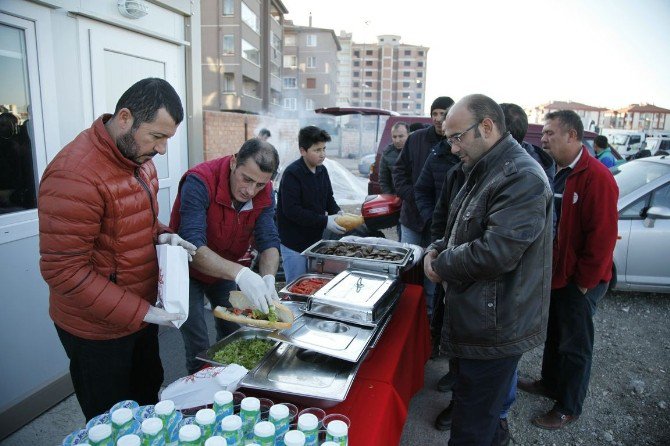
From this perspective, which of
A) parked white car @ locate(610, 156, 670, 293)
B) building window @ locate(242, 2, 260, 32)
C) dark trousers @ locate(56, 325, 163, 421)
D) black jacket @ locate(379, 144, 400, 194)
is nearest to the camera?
dark trousers @ locate(56, 325, 163, 421)

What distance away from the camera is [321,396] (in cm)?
160

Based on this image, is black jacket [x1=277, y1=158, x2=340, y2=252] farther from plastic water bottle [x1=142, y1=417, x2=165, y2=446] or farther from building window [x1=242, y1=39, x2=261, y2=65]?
building window [x1=242, y1=39, x2=261, y2=65]

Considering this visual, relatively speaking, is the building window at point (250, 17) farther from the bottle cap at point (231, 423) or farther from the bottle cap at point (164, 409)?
the bottle cap at point (231, 423)

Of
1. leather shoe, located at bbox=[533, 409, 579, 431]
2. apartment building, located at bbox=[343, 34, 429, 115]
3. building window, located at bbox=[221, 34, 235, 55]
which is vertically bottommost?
leather shoe, located at bbox=[533, 409, 579, 431]

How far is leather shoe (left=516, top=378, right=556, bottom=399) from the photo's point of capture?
3.43m

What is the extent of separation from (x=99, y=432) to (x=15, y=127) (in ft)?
7.68

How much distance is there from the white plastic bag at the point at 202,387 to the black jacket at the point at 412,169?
281 centimetres

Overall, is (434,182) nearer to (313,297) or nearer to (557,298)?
(557,298)

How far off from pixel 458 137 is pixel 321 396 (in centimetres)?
139

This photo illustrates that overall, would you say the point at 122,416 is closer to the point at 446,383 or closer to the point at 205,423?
the point at 205,423

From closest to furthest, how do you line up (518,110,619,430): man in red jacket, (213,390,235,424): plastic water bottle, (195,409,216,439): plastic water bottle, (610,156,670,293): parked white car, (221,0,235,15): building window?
(195,409,216,439): plastic water bottle, (213,390,235,424): plastic water bottle, (518,110,619,430): man in red jacket, (610,156,670,293): parked white car, (221,0,235,15): building window

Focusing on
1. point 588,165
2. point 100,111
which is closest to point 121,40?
point 100,111

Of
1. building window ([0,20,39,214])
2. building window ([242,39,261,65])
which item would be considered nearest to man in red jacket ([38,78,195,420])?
building window ([0,20,39,214])

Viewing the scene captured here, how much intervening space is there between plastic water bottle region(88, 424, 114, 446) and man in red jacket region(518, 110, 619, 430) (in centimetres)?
279
